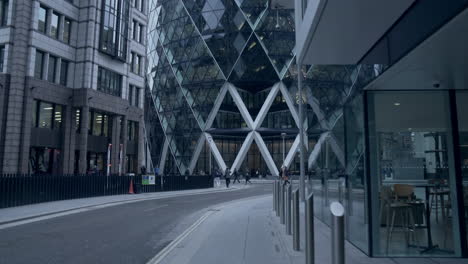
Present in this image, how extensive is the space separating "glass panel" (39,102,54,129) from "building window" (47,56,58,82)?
7.08ft

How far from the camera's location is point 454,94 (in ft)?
24.4

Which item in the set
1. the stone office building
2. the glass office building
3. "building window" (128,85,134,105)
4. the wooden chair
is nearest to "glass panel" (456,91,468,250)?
the glass office building

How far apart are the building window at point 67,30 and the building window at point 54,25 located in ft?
3.00

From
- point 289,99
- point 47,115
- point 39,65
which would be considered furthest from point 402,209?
point 289,99

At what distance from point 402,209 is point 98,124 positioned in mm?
34163

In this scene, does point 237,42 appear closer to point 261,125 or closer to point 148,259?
point 261,125

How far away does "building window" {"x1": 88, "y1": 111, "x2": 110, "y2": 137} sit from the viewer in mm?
36125

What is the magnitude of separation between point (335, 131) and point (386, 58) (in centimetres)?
327

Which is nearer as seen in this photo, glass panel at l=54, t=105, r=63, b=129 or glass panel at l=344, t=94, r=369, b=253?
glass panel at l=344, t=94, r=369, b=253

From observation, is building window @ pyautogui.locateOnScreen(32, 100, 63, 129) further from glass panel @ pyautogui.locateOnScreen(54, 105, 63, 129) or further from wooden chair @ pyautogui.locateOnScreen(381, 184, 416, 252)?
wooden chair @ pyautogui.locateOnScreen(381, 184, 416, 252)

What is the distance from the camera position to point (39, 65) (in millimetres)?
29156

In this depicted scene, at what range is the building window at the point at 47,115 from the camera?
29.2 meters

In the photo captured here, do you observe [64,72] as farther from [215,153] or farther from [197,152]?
[197,152]

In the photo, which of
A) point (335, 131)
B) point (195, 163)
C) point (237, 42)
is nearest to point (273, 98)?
point (237, 42)
